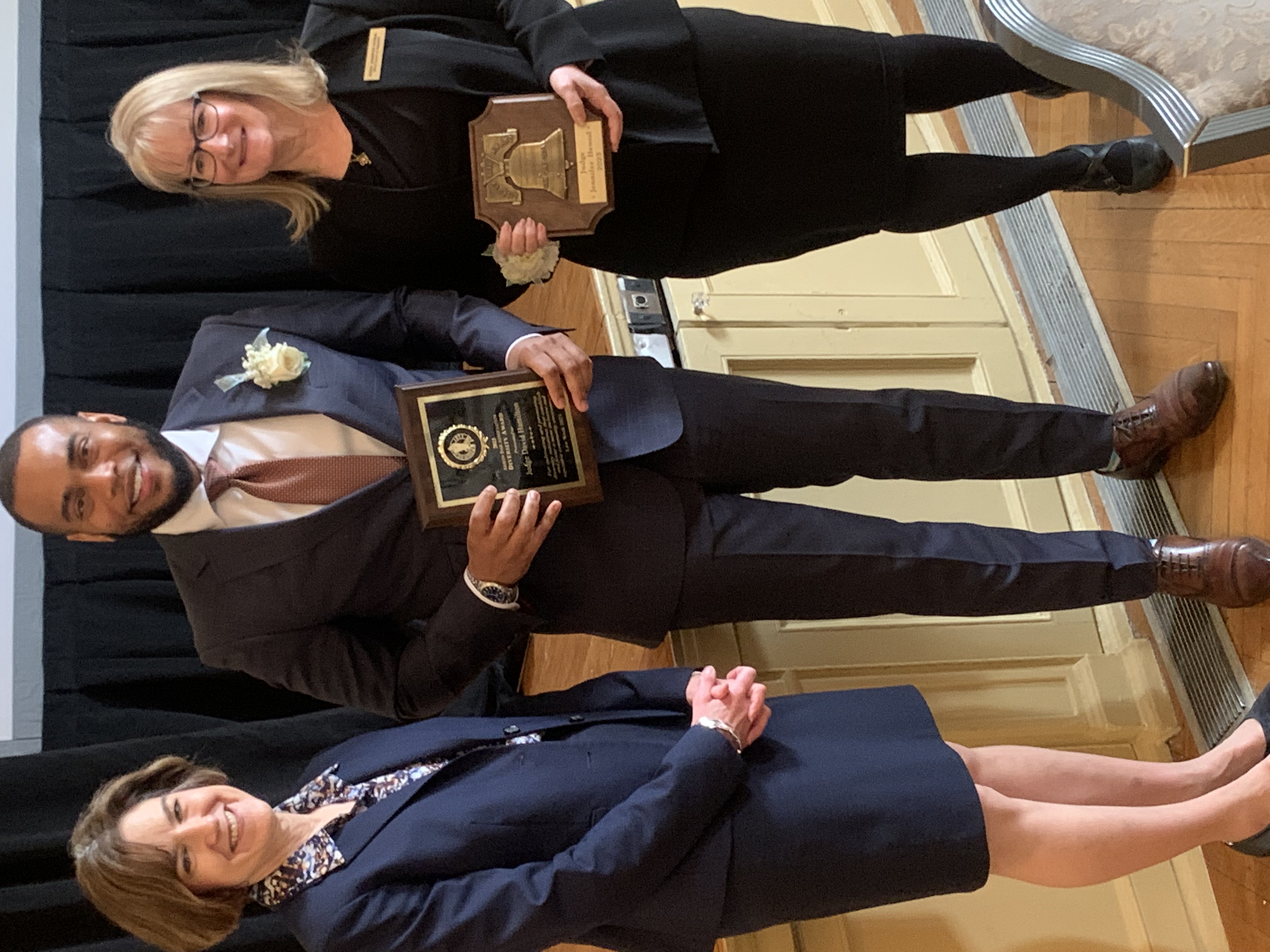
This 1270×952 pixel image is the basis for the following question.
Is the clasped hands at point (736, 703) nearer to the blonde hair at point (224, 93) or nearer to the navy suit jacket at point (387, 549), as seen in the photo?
the navy suit jacket at point (387, 549)

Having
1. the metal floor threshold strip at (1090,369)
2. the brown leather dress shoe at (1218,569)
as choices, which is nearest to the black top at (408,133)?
the brown leather dress shoe at (1218,569)

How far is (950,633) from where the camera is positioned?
1960mm

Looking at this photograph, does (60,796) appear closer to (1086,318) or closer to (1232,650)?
(1232,650)

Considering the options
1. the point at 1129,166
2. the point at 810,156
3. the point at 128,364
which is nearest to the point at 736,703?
the point at 810,156

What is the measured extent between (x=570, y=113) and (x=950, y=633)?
4.11 feet

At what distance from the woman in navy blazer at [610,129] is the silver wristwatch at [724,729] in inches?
26.7

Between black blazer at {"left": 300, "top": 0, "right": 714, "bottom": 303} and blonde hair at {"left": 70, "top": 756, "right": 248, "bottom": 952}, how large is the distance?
76 centimetres

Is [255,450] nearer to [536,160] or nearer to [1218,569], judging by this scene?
[536,160]

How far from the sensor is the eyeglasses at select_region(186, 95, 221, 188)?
125 centimetres

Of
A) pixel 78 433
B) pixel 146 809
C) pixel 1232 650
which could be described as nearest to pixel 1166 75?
pixel 1232 650

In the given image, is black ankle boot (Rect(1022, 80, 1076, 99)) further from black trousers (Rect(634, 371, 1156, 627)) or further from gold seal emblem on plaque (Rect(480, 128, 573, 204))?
gold seal emblem on plaque (Rect(480, 128, 573, 204))

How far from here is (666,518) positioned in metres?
1.39

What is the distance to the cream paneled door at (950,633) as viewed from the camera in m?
1.71

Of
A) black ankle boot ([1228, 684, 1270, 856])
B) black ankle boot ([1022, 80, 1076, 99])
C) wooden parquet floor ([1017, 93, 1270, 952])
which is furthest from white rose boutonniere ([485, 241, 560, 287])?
black ankle boot ([1228, 684, 1270, 856])
